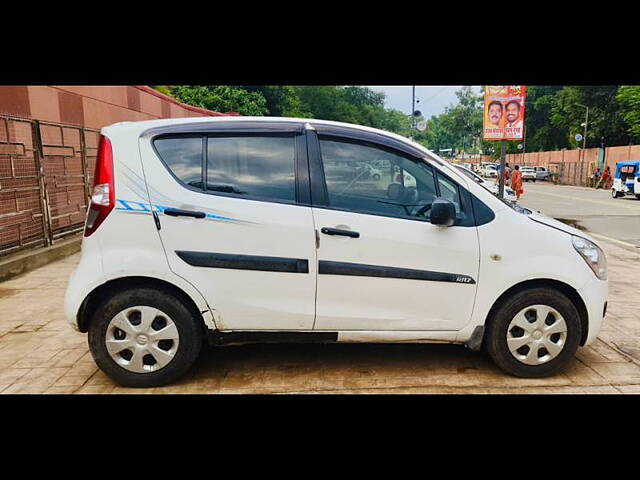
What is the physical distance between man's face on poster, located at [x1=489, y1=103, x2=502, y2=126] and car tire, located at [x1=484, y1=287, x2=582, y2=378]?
431 inches

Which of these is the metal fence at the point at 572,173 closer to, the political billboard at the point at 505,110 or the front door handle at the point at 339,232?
the political billboard at the point at 505,110

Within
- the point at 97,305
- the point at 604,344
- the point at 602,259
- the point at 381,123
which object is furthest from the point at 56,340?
the point at 381,123

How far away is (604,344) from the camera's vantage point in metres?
4.13

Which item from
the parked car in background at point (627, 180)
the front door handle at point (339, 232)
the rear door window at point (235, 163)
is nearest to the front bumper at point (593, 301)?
the front door handle at point (339, 232)

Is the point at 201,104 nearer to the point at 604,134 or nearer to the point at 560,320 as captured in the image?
the point at 560,320

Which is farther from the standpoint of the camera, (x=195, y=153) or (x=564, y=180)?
(x=564, y=180)

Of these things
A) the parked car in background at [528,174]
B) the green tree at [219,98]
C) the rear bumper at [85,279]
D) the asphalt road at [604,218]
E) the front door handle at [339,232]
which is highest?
the green tree at [219,98]

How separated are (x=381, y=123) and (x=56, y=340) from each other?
8087cm

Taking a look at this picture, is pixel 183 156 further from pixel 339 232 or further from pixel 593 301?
pixel 593 301

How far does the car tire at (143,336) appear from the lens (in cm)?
318

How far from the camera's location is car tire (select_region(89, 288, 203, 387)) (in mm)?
3180

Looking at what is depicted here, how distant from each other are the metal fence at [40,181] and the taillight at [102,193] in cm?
414

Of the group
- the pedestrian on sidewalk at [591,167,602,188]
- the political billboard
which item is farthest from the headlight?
the pedestrian on sidewalk at [591,167,602,188]

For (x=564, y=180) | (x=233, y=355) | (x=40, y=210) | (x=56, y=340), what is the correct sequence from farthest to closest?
1. (x=564, y=180)
2. (x=40, y=210)
3. (x=56, y=340)
4. (x=233, y=355)
